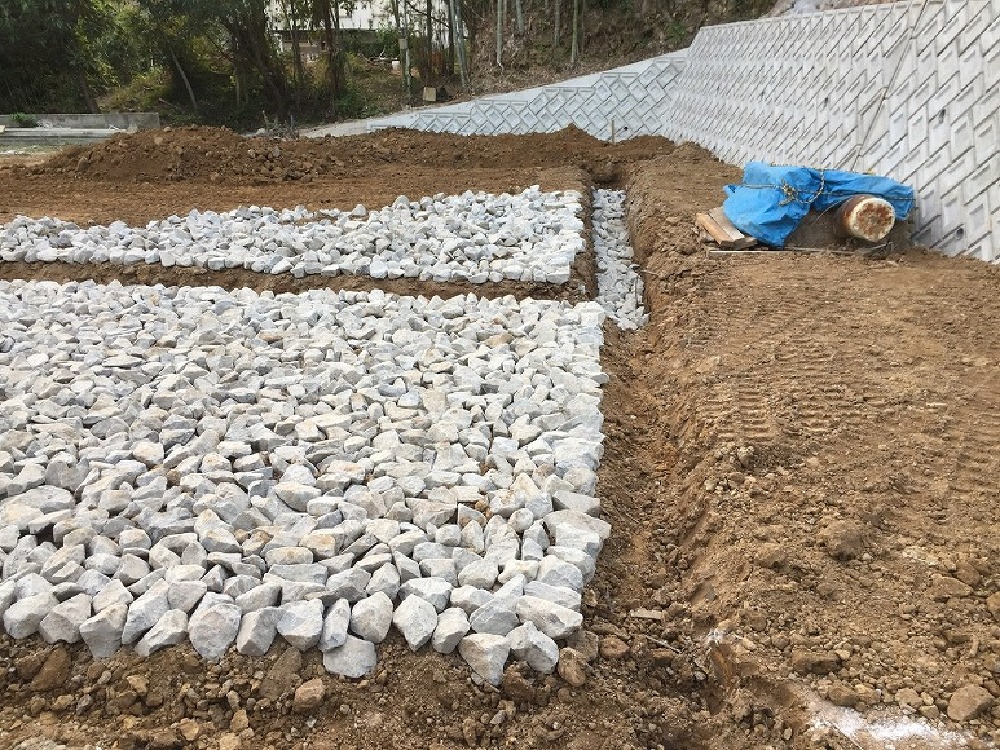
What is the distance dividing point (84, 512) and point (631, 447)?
2.42m

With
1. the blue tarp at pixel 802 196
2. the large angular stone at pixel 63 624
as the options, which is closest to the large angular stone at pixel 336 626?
the large angular stone at pixel 63 624

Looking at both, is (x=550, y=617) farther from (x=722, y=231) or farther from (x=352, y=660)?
(x=722, y=231)

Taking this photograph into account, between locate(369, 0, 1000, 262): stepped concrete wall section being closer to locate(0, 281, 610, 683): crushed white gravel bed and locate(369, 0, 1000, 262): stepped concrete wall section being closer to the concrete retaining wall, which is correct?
locate(0, 281, 610, 683): crushed white gravel bed

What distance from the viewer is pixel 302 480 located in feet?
10.0

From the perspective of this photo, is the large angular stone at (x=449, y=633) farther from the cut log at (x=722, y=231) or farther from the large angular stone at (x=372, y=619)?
the cut log at (x=722, y=231)

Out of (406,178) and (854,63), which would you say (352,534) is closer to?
(854,63)

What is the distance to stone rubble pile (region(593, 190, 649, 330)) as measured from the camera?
5599 millimetres

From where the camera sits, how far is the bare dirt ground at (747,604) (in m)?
2.09

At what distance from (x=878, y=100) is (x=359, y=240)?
15.3 feet

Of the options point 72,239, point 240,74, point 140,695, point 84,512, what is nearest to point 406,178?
point 72,239

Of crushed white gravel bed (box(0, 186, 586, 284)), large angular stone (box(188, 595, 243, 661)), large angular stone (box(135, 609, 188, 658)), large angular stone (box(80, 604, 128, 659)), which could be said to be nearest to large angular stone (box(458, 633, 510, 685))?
large angular stone (box(188, 595, 243, 661))

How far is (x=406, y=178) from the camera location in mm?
9422

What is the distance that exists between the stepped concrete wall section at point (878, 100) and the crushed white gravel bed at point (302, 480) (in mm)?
2919

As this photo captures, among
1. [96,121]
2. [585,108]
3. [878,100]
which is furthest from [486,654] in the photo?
[96,121]
